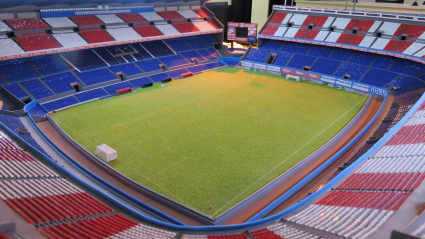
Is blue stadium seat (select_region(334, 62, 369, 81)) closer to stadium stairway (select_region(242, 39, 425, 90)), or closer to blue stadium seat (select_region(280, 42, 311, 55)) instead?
stadium stairway (select_region(242, 39, 425, 90))

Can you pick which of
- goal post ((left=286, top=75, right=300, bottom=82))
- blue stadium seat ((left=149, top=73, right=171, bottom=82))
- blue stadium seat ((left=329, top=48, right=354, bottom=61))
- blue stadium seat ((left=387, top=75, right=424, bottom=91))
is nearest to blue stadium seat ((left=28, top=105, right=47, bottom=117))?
blue stadium seat ((left=149, top=73, right=171, bottom=82))

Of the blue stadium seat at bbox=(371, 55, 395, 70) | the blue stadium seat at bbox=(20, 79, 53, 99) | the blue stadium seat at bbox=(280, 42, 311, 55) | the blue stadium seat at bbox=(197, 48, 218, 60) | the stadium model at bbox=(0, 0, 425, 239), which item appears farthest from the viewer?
the blue stadium seat at bbox=(197, 48, 218, 60)

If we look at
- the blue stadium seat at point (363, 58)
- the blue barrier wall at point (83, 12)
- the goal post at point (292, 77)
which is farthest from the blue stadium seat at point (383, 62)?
the blue barrier wall at point (83, 12)

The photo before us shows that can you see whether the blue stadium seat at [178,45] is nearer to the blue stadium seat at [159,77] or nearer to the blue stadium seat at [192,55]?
the blue stadium seat at [192,55]

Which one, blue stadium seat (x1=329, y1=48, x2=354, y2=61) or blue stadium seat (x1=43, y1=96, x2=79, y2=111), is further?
blue stadium seat (x1=329, y1=48, x2=354, y2=61)

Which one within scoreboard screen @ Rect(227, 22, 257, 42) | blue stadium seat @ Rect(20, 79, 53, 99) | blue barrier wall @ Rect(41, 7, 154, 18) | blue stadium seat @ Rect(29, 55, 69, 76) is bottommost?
blue stadium seat @ Rect(20, 79, 53, 99)

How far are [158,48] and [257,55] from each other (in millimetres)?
13370

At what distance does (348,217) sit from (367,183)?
329 cm

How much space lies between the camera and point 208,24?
44.8 metres

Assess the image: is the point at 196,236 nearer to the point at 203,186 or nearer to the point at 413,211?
the point at 203,186

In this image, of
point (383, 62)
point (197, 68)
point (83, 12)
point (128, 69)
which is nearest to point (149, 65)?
point (128, 69)

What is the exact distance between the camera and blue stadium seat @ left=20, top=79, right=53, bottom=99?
26.9 m

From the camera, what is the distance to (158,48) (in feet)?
131

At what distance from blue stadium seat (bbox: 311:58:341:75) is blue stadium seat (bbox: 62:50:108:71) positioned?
24.5m
